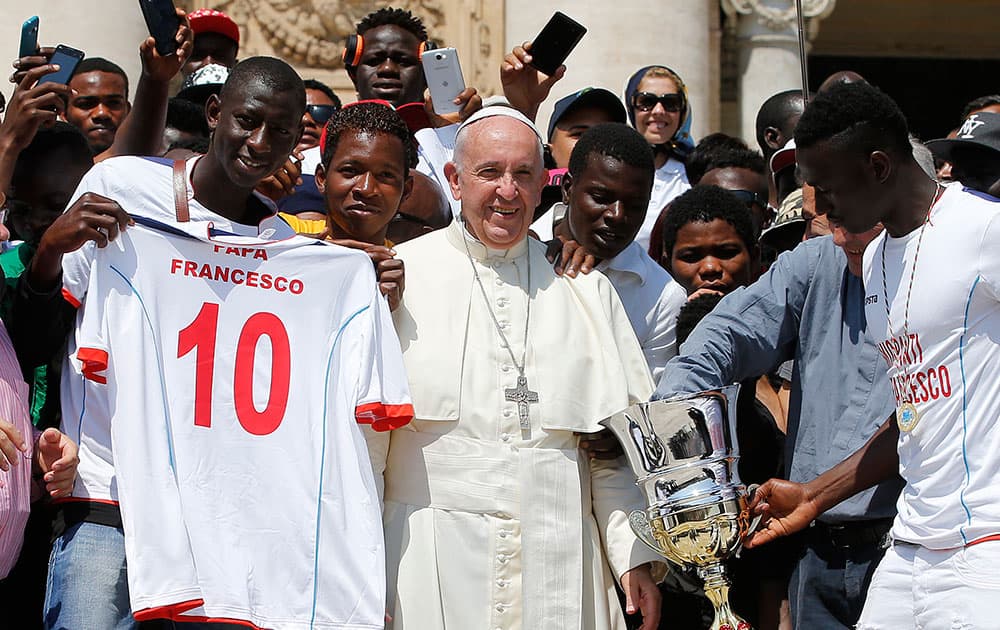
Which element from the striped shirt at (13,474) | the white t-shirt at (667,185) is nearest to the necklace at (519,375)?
the striped shirt at (13,474)

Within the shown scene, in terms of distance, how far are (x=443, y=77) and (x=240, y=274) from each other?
5.90 ft

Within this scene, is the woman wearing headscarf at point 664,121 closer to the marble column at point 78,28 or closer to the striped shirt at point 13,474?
the marble column at point 78,28

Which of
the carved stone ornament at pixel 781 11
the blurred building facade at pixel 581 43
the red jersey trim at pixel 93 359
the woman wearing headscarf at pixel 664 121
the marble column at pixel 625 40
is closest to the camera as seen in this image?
the red jersey trim at pixel 93 359

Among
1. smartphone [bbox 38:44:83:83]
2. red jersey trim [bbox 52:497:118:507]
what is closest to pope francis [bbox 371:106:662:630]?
red jersey trim [bbox 52:497:118:507]

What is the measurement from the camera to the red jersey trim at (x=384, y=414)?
4.18 metres

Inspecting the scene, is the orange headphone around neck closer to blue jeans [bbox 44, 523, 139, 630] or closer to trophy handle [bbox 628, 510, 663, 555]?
trophy handle [bbox 628, 510, 663, 555]

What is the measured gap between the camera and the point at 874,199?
13.4 feet

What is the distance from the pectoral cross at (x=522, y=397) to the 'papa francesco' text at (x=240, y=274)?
69cm

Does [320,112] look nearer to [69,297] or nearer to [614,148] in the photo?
[614,148]

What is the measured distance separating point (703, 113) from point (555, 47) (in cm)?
447

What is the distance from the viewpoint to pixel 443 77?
230 inches

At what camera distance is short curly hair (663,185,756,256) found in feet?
18.9

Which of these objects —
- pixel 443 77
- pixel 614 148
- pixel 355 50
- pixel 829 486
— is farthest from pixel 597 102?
pixel 829 486

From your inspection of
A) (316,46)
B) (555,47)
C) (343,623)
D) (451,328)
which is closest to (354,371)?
(451,328)
